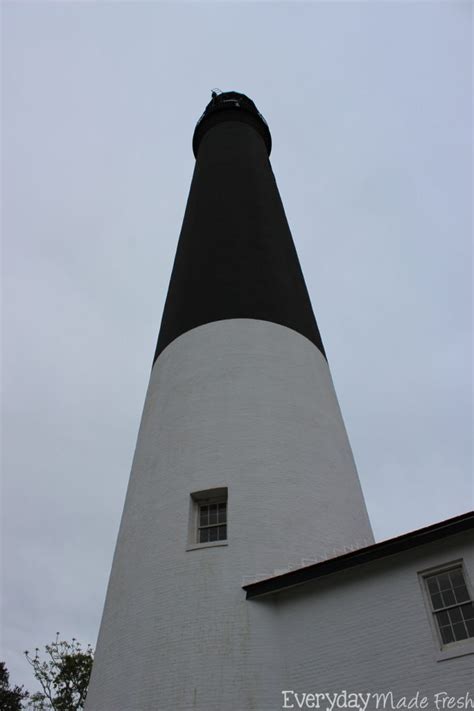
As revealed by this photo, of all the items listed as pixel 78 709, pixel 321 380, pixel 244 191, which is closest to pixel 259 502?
pixel 321 380

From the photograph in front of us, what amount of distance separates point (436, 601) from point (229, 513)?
14.4 feet

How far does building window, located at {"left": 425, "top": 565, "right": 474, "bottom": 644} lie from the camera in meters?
9.12

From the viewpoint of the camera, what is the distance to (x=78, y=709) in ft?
84.5

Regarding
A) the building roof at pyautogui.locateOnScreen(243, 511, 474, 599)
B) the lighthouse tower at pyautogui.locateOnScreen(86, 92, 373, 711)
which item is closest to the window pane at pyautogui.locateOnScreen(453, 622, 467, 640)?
the building roof at pyautogui.locateOnScreen(243, 511, 474, 599)

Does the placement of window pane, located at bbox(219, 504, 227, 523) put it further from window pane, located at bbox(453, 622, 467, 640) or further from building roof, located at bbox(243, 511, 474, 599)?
window pane, located at bbox(453, 622, 467, 640)

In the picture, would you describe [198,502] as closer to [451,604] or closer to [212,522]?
[212,522]

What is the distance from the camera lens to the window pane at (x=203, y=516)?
1272cm

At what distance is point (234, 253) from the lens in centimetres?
1859

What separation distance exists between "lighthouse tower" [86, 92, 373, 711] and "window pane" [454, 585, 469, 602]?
10.7 feet

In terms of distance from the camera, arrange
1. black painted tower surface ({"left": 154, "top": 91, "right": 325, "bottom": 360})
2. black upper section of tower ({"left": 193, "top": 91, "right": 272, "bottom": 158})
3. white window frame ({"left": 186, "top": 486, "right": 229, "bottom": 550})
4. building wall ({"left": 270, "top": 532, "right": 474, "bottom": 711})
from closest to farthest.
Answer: building wall ({"left": 270, "top": 532, "right": 474, "bottom": 711})
white window frame ({"left": 186, "top": 486, "right": 229, "bottom": 550})
black painted tower surface ({"left": 154, "top": 91, "right": 325, "bottom": 360})
black upper section of tower ({"left": 193, "top": 91, "right": 272, "bottom": 158})

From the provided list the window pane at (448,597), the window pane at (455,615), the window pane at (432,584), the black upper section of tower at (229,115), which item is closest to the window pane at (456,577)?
the window pane at (448,597)

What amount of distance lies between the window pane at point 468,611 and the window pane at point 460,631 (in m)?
0.13

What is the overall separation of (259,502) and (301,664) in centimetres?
324

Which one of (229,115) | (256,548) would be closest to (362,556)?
(256,548)
